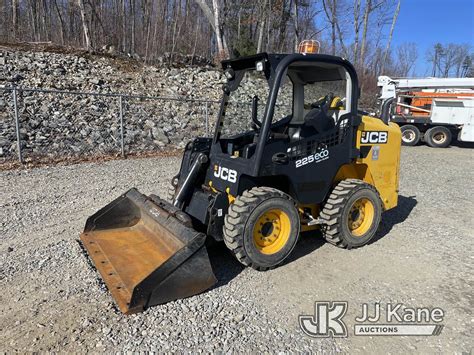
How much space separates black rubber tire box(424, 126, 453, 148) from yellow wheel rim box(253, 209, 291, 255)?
15.3 meters

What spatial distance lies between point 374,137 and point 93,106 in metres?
10.4

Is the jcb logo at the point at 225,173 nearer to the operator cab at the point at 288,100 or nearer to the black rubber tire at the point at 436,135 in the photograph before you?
the operator cab at the point at 288,100

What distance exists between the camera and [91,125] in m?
11.7

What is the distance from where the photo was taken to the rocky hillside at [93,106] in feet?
34.8

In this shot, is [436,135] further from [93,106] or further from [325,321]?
[325,321]

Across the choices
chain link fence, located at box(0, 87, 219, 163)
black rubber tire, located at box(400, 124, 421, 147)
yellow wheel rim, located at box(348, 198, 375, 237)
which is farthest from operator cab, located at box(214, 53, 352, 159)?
black rubber tire, located at box(400, 124, 421, 147)

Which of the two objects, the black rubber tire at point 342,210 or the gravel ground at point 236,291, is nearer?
the gravel ground at point 236,291

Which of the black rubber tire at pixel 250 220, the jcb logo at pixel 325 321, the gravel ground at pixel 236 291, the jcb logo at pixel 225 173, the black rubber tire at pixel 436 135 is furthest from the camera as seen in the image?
the black rubber tire at pixel 436 135

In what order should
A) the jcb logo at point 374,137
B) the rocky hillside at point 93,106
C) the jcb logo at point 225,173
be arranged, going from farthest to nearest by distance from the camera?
the rocky hillside at point 93,106 → the jcb logo at point 374,137 → the jcb logo at point 225,173

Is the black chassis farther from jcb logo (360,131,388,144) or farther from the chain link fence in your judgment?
the chain link fence

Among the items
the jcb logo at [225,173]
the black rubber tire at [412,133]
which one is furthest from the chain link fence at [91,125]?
the black rubber tire at [412,133]

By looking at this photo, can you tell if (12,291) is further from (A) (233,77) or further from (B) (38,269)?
(A) (233,77)

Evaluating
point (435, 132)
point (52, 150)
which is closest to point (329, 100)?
point (52, 150)

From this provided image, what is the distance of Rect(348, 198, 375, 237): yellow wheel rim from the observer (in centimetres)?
473
